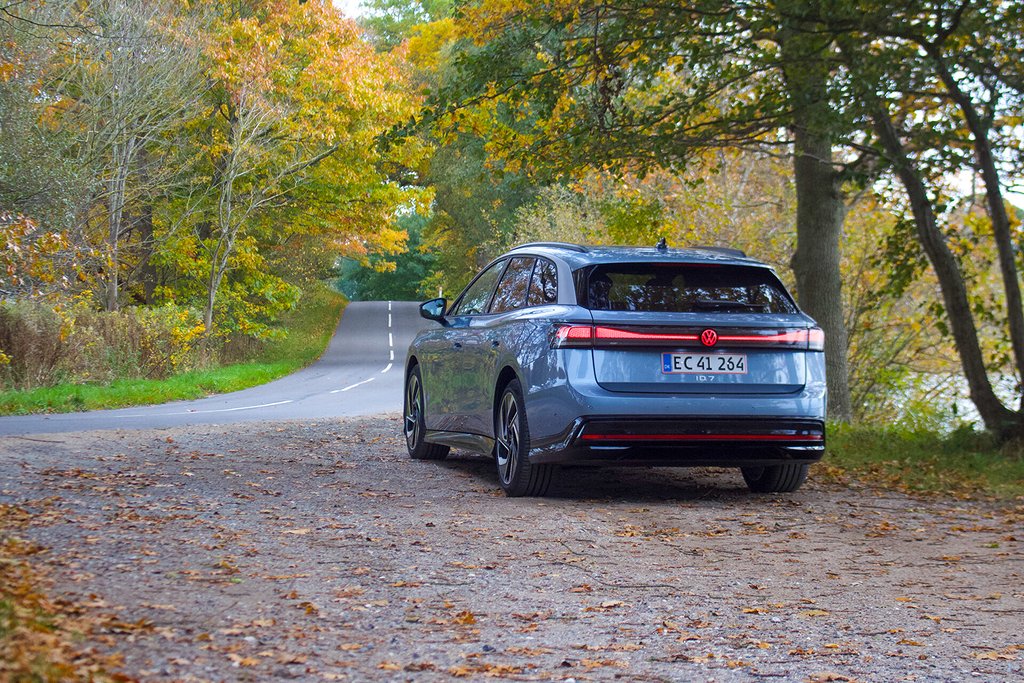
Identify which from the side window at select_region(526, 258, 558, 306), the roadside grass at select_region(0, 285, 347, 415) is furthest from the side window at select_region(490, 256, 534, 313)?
the roadside grass at select_region(0, 285, 347, 415)

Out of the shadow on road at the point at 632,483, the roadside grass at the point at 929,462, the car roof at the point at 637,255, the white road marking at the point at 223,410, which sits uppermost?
the car roof at the point at 637,255

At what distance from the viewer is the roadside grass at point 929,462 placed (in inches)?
400

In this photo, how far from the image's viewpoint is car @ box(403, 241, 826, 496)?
805cm

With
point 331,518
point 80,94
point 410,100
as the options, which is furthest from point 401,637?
point 410,100

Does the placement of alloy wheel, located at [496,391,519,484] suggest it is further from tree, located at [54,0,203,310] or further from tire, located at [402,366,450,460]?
tree, located at [54,0,203,310]

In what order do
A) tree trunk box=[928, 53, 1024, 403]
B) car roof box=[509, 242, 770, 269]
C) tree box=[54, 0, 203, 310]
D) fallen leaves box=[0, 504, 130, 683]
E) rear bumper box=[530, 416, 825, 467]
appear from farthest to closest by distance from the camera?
1. tree box=[54, 0, 203, 310]
2. tree trunk box=[928, 53, 1024, 403]
3. car roof box=[509, 242, 770, 269]
4. rear bumper box=[530, 416, 825, 467]
5. fallen leaves box=[0, 504, 130, 683]

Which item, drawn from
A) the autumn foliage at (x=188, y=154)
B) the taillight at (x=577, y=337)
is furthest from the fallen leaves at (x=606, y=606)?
the autumn foliage at (x=188, y=154)

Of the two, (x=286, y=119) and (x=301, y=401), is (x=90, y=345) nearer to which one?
(x=301, y=401)

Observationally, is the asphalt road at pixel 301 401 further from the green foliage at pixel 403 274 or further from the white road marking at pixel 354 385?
the green foliage at pixel 403 274

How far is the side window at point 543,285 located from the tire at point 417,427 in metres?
Result: 2.60

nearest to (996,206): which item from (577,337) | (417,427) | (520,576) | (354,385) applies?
(577,337)

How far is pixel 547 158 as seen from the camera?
47.5ft

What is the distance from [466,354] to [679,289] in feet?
→ 7.26

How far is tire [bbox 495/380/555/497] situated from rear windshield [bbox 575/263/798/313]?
0.93 m
